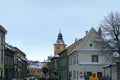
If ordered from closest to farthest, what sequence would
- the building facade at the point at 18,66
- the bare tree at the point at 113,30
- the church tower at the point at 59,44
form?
1. the bare tree at the point at 113,30
2. the building facade at the point at 18,66
3. the church tower at the point at 59,44

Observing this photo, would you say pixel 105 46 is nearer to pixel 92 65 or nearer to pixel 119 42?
pixel 119 42

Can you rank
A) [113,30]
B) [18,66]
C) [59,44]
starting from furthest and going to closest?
[59,44]
[18,66]
[113,30]

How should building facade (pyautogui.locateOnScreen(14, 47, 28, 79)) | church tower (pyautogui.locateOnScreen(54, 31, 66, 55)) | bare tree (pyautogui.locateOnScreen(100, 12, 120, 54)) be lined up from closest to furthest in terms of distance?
bare tree (pyautogui.locateOnScreen(100, 12, 120, 54)) → building facade (pyautogui.locateOnScreen(14, 47, 28, 79)) → church tower (pyautogui.locateOnScreen(54, 31, 66, 55))

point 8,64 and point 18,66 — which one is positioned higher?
point 8,64

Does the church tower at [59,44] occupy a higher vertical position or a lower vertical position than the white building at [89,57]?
higher

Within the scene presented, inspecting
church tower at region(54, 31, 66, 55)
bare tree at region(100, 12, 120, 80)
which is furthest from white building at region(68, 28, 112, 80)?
church tower at region(54, 31, 66, 55)

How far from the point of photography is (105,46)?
6706 cm

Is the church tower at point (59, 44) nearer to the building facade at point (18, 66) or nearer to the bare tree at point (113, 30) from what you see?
the building facade at point (18, 66)

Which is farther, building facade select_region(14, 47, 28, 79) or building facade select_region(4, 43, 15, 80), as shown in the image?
building facade select_region(14, 47, 28, 79)

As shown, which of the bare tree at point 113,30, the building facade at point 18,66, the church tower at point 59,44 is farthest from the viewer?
the church tower at point 59,44

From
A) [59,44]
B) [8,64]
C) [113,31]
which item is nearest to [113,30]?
[113,31]

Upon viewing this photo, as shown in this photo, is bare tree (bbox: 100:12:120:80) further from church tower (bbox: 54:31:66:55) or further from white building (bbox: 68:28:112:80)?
church tower (bbox: 54:31:66:55)

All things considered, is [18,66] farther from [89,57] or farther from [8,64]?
[89,57]

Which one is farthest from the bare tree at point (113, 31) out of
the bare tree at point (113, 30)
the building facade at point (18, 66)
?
the building facade at point (18, 66)
